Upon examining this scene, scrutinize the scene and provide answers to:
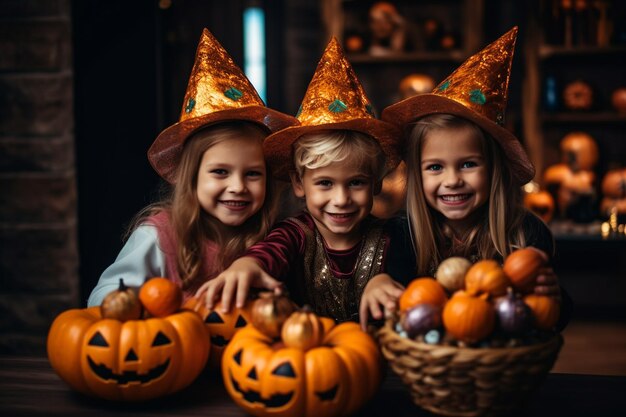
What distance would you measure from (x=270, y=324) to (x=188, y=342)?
0.58ft

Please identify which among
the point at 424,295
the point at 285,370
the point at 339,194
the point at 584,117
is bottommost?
the point at 285,370

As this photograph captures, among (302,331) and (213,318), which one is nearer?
(302,331)

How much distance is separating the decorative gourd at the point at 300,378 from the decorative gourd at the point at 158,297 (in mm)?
177

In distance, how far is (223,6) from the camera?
15.5 feet

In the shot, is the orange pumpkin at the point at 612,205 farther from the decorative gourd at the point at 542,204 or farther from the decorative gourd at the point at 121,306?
the decorative gourd at the point at 121,306

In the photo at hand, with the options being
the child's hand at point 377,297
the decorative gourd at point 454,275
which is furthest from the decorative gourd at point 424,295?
the child's hand at point 377,297

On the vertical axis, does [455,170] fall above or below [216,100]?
below

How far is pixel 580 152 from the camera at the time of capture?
14.4 feet

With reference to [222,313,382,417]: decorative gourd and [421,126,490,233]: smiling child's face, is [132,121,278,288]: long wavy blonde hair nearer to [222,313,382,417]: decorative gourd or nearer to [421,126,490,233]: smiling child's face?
[421,126,490,233]: smiling child's face

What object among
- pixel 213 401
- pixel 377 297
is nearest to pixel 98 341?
pixel 213 401

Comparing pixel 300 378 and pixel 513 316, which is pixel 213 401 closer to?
pixel 300 378

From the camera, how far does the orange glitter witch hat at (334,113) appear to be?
5.00ft

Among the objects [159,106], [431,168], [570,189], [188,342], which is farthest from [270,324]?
[570,189]

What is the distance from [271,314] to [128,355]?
27 cm
